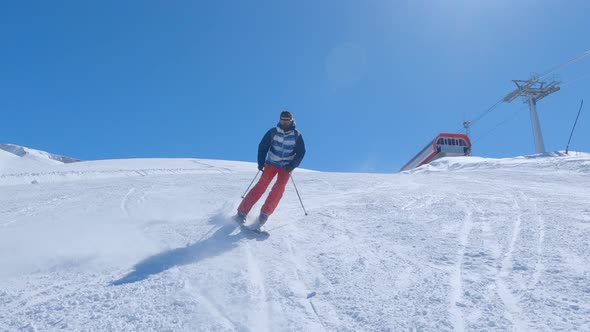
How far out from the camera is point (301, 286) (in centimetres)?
331

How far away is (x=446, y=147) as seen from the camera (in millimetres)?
38812

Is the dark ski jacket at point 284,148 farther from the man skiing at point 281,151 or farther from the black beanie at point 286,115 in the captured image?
the black beanie at point 286,115

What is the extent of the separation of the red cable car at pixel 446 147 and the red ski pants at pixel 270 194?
117 ft

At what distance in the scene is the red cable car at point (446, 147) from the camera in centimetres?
3862

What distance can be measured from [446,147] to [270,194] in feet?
122

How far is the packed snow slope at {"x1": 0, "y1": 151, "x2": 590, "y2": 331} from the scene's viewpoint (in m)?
2.74

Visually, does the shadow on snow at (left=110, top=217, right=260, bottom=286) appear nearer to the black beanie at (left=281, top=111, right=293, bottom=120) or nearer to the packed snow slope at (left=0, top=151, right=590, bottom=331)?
the packed snow slope at (left=0, top=151, right=590, bottom=331)

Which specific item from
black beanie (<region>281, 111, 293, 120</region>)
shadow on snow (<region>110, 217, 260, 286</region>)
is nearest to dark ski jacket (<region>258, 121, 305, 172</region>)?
black beanie (<region>281, 111, 293, 120</region>)

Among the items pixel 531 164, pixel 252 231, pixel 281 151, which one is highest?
pixel 531 164

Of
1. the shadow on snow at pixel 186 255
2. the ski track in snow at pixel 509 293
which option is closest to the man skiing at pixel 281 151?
the shadow on snow at pixel 186 255

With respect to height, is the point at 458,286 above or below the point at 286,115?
below

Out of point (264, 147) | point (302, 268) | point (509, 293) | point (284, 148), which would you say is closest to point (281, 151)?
point (284, 148)

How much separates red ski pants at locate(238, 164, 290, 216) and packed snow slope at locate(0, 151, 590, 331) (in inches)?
14.3

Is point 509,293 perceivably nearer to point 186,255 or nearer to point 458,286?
point 458,286
